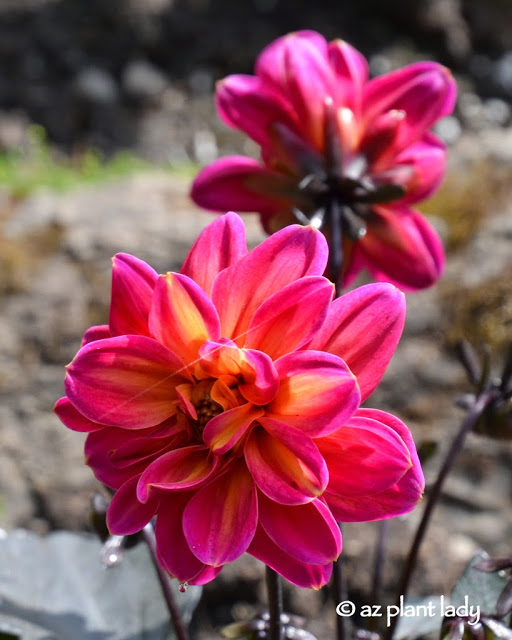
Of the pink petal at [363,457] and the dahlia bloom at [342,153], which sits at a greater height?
the dahlia bloom at [342,153]

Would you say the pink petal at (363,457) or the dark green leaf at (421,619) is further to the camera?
the dark green leaf at (421,619)

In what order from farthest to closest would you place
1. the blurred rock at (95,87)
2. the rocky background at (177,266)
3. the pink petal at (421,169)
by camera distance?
the blurred rock at (95,87) < the rocky background at (177,266) < the pink petal at (421,169)

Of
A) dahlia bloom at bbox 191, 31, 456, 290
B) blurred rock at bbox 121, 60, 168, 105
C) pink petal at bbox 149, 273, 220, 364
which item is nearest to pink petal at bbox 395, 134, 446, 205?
dahlia bloom at bbox 191, 31, 456, 290

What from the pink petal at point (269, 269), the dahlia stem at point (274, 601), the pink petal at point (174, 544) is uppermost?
the pink petal at point (269, 269)

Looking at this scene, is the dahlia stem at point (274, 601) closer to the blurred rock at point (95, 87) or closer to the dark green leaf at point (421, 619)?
the dark green leaf at point (421, 619)

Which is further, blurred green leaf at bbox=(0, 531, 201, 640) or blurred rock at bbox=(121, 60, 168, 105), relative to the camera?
blurred rock at bbox=(121, 60, 168, 105)

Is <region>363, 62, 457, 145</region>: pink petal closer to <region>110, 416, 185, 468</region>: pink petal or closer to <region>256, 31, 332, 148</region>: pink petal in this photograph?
<region>256, 31, 332, 148</region>: pink petal

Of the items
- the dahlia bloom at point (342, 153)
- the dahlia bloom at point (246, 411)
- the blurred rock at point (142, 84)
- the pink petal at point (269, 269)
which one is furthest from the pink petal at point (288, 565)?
the blurred rock at point (142, 84)
